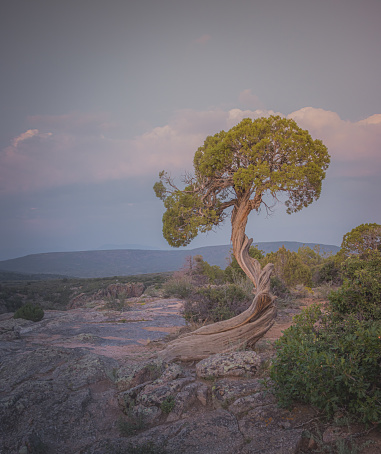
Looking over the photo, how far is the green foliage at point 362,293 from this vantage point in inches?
164

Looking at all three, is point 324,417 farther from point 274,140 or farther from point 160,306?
point 160,306

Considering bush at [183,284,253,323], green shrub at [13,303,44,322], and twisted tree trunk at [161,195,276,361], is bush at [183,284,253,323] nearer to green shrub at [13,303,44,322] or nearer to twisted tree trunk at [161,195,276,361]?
twisted tree trunk at [161,195,276,361]

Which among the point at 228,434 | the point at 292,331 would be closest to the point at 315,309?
the point at 292,331

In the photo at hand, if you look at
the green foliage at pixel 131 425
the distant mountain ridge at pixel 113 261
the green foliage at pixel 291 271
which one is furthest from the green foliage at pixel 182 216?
the distant mountain ridge at pixel 113 261

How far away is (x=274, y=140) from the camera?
24.6 ft

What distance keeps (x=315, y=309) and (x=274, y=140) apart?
15.5 ft

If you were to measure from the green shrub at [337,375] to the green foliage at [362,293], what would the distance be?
623mm

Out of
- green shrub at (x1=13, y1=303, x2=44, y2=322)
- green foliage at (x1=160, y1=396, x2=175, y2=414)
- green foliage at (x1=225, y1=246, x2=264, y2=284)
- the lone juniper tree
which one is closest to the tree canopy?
the lone juniper tree

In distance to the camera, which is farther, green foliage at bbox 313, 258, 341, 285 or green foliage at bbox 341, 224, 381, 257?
green foliage at bbox 313, 258, 341, 285

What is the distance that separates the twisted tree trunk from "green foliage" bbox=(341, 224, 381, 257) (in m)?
13.4

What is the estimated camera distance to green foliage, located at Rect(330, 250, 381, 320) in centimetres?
416

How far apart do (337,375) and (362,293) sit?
1626mm

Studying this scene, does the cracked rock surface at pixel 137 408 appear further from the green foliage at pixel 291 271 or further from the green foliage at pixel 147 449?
the green foliage at pixel 291 271

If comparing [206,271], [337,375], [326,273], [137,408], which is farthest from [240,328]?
[206,271]
